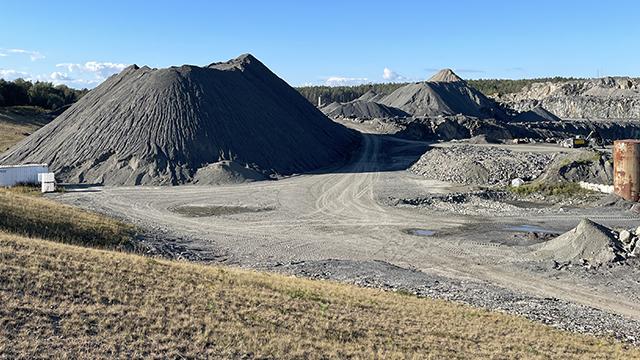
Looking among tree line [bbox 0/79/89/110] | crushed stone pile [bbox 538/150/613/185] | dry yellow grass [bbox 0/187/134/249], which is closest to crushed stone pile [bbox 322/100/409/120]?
tree line [bbox 0/79/89/110]

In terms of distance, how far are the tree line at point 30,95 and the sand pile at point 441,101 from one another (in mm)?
55928

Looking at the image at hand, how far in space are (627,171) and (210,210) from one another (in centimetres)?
2454

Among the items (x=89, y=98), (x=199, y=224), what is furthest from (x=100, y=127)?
(x=199, y=224)

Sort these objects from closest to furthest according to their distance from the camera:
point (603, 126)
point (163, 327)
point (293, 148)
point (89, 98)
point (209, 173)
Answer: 1. point (163, 327)
2. point (209, 173)
3. point (293, 148)
4. point (89, 98)
5. point (603, 126)

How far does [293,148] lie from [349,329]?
4459 centimetres

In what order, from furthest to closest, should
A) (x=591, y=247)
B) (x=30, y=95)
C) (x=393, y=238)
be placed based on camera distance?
(x=30, y=95) → (x=393, y=238) → (x=591, y=247)

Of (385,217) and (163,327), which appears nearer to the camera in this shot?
(163,327)

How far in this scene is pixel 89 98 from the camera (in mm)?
62031

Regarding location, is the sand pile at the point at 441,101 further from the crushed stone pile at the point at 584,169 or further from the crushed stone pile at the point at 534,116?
the crushed stone pile at the point at 584,169

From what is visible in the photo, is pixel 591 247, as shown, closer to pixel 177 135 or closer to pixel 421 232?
pixel 421 232

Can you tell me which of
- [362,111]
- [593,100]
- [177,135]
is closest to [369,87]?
[593,100]

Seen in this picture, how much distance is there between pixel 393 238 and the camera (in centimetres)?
2992

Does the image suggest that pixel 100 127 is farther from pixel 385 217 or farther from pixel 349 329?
pixel 349 329

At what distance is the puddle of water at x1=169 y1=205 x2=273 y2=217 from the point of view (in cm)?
3636
